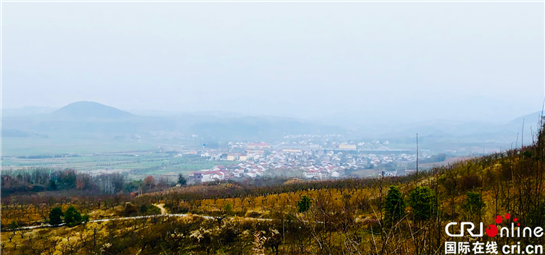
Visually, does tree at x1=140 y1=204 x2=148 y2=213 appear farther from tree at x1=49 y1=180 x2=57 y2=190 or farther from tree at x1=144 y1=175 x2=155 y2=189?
tree at x1=49 y1=180 x2=57 y2=190

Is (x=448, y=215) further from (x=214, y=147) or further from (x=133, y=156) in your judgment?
(x=214, y=147)

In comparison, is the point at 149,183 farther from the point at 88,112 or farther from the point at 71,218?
the point at 88,112

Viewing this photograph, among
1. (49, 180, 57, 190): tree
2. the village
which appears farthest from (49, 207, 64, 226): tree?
the village

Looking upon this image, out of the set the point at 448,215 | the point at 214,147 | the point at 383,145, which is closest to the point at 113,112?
the point at 214,147

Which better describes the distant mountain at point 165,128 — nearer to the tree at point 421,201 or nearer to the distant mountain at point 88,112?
the distant mountain at point 88,112

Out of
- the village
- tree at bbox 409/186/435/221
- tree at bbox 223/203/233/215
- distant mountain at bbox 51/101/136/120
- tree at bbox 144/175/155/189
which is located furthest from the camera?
distant mountain at bbox 51/101/136/120

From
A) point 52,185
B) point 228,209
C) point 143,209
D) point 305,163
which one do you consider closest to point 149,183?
point 52,185

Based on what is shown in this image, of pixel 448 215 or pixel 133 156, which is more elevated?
pixel 448 215

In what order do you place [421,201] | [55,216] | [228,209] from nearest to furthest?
[421,201] < [55,216] < [228,209]
